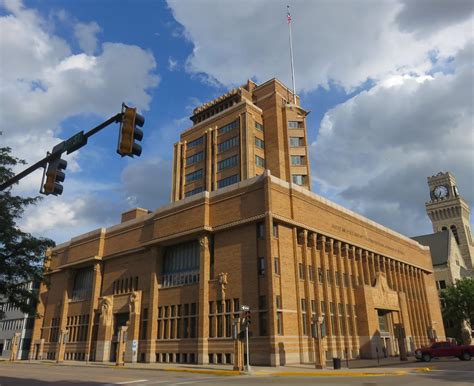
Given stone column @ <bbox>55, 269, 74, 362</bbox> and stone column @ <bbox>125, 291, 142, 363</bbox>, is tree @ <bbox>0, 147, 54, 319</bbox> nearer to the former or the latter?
stone column @ <bbox>125, 291, 142, 363</bbox>

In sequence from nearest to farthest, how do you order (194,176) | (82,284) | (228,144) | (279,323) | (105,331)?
(279,323)
(105,331)
(82,284)
(228,144)
(194,176)

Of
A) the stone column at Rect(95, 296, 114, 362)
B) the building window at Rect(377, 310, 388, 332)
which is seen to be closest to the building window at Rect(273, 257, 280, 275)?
the building window at Rect(377, 310, 388, 332)

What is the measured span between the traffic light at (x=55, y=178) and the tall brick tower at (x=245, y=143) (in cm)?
5580

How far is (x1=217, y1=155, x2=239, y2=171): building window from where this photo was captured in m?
70.7

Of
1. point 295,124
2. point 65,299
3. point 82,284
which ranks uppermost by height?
point 295,124

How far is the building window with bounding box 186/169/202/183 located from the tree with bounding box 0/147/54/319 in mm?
54525

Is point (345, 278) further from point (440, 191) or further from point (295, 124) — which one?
point (440, 191)

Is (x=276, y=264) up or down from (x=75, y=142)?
up


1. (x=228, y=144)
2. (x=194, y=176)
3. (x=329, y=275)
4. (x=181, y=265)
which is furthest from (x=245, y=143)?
(x=329, y=275)

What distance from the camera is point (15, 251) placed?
2061cm

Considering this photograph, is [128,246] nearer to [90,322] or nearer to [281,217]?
[90,322]

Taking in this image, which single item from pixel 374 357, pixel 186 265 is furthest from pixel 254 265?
pixel 374 357

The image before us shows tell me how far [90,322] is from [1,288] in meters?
35.8

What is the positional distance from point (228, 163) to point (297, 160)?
11735 mm
